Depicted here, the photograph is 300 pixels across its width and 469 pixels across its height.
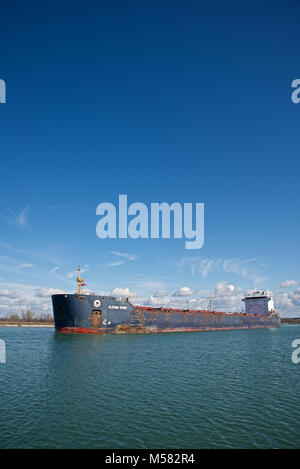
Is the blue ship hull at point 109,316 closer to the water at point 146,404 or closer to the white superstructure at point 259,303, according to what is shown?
the water at point 146,404

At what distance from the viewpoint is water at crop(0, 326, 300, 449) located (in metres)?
11.2

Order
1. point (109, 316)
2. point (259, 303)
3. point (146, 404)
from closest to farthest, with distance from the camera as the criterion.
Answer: point (146, 404)
point (109, 316)
point (259, 303)

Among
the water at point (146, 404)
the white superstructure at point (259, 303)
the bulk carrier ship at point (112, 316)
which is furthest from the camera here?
the white superstructure at point (259, 303)

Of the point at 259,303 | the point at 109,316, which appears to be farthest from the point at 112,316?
the point at 259,303

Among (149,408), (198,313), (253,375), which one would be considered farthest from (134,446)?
(198,313)

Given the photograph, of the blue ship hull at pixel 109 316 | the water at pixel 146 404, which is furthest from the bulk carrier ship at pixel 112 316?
the water at pixel 146 404

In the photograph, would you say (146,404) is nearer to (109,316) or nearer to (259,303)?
(109,316)

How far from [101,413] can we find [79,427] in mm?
1767

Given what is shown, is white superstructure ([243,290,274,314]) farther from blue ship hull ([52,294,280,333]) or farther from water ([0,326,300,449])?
water ([0,326,300,449])

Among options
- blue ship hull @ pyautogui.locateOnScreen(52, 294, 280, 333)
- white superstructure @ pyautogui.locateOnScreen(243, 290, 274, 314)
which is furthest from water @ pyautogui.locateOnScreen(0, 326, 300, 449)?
white superstructure @ pyautogui.locateOnScreen(243, 290, 274, 314)

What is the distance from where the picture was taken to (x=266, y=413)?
1407 centimetres

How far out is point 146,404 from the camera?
49.3 ft

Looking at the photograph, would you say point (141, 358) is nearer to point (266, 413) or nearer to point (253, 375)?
point (253, 375)

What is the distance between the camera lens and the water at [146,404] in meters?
11.2
